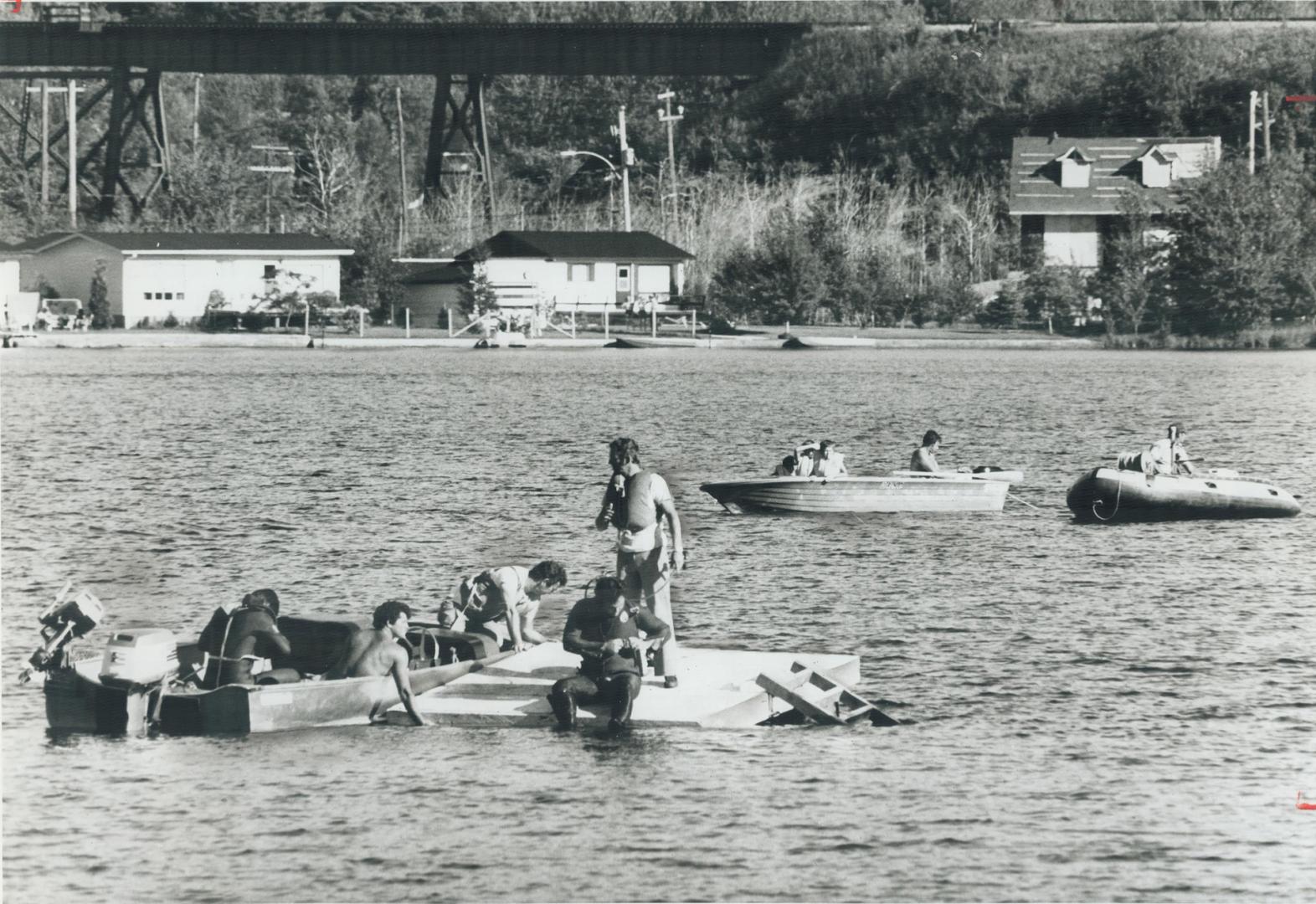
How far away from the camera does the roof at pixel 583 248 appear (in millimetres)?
85625

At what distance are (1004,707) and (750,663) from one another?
2.76 meters

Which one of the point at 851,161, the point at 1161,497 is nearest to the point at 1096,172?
the point at 851,161

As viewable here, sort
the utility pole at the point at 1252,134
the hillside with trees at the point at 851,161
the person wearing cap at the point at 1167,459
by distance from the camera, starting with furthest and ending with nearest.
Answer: the utility pole at the point at 1252,134, the hillside with trees at the point at 851,161, the person wearing cap at the point at 1167,459

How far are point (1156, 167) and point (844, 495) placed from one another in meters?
62.2

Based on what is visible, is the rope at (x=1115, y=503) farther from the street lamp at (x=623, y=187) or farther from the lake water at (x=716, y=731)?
the street lamp at (x=623, y=187)

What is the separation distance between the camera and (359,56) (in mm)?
65562

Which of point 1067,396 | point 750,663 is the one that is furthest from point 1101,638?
point 1067,396

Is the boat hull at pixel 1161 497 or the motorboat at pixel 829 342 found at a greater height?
the motorboat at pixel 829 342

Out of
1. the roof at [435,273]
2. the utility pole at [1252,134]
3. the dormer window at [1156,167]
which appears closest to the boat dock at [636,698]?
the utility pole at [1252,134]

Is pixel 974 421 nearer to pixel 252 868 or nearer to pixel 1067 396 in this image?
pixel 1067 396

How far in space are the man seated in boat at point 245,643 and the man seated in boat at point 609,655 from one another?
259 centimetres

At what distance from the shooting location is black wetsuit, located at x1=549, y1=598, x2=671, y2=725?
1723 cm

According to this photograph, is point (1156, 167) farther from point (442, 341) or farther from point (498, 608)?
point (498, 608)

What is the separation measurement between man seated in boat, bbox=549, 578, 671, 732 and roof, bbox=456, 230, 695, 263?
68.5 m
